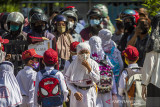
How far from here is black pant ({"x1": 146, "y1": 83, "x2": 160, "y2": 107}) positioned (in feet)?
24.5

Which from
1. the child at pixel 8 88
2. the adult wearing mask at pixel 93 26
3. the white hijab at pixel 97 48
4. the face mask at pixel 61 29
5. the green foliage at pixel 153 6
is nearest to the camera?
the child at pixel 8 88

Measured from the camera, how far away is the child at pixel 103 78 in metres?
8.51

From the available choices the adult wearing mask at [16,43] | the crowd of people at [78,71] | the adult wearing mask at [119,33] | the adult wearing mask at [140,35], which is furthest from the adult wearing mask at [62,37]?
the adult wearing mask at [119,33]

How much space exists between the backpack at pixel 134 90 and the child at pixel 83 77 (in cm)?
62

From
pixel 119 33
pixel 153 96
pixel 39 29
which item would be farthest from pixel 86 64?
pixel 119 33

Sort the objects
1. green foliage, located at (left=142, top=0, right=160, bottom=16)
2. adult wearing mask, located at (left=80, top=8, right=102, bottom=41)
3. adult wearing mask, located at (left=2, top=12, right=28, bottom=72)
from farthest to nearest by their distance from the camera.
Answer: adult wearing mask, located at (left=80, top=8, right=102, bottom=41)
green foliage, located at (left=142, top=0, right=160, bottom=16)
adult wearing mask, located at (left=2, top=12, right=28, bottom=72)

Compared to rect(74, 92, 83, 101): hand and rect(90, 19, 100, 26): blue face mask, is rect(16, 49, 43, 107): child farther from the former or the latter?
rect(90, 19, 100, 26): blue face mask

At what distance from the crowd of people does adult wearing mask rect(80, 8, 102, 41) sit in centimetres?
97

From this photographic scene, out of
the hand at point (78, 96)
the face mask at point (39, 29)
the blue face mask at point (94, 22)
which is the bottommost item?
the hand at point (78, 96)

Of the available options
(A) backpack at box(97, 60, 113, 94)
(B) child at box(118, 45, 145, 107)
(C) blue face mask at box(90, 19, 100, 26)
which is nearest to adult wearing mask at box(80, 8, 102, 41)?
(C) blue face mask at box(90, 19, 100, 26)

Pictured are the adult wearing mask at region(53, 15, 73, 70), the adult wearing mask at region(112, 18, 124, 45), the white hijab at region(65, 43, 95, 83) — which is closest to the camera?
the white hijab at region(65, 43, 95, 83)

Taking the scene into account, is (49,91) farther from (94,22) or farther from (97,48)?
(94,22)

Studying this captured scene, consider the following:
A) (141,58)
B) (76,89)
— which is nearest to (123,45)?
(141,58)

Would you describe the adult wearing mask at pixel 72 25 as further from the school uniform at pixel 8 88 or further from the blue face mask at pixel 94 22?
the school uniform at pixel 8 88
